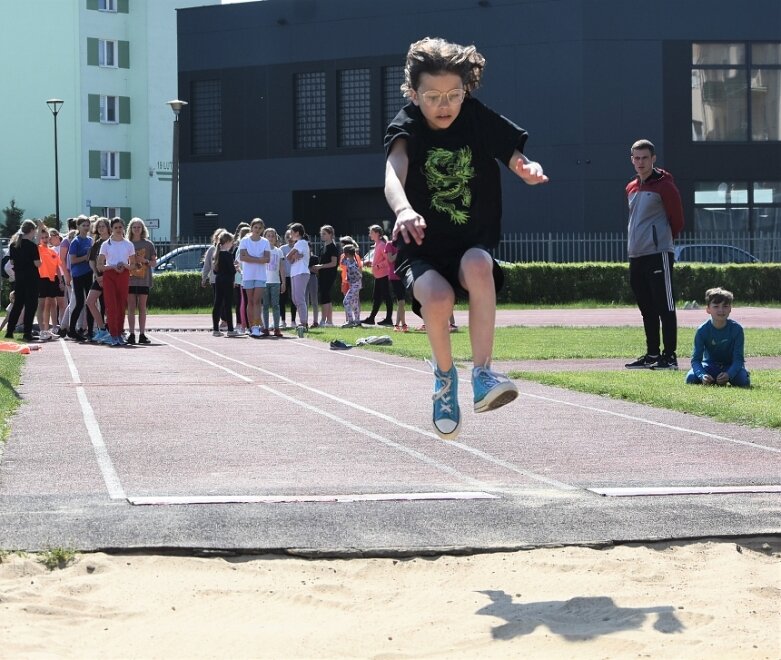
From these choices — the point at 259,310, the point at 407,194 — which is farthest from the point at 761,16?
the point at 407,194

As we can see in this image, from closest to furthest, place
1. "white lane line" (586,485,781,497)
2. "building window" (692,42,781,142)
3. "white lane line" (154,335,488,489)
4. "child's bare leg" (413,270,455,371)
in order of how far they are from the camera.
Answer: "child's bare leg" (413,270,455,371) → "white lane line" (586,485,781,497) → "white lane line" (154,335,488,489) → "building window" (692,42,781,142)

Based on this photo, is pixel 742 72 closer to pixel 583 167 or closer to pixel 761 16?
pixel 761 16

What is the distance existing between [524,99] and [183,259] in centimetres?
1329

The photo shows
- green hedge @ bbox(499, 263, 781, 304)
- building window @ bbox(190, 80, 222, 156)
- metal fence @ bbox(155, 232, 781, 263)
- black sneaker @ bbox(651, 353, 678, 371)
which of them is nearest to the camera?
black sneaker @ bbox(651, 353, 678, 371)

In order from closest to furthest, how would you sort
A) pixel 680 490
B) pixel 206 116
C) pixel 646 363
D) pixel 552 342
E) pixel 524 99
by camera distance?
pixel 680 490, pixel 646 363, pixel 552 342, pixel 524 99, pixel 206 116

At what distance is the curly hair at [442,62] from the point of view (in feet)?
20.8


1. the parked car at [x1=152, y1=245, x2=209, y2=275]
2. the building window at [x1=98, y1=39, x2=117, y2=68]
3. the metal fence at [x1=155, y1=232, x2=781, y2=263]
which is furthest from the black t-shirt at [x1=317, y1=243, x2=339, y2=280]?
the building window at [x1=98, y1=39, x2=117, y2=68]

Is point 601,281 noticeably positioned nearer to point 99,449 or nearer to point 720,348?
point 720,348

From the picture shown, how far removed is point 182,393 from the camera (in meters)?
12.8

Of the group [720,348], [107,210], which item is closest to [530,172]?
[720,348]

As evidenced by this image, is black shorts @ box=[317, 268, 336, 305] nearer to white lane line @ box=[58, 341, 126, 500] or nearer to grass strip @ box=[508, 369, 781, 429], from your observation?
grass strip @ box=[508, 369, 781, 429]

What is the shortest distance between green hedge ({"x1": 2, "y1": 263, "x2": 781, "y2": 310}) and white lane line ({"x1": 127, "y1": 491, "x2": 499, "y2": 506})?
1079 inches

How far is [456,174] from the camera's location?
20.8 ft

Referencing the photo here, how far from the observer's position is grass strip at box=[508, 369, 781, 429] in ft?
34.5
